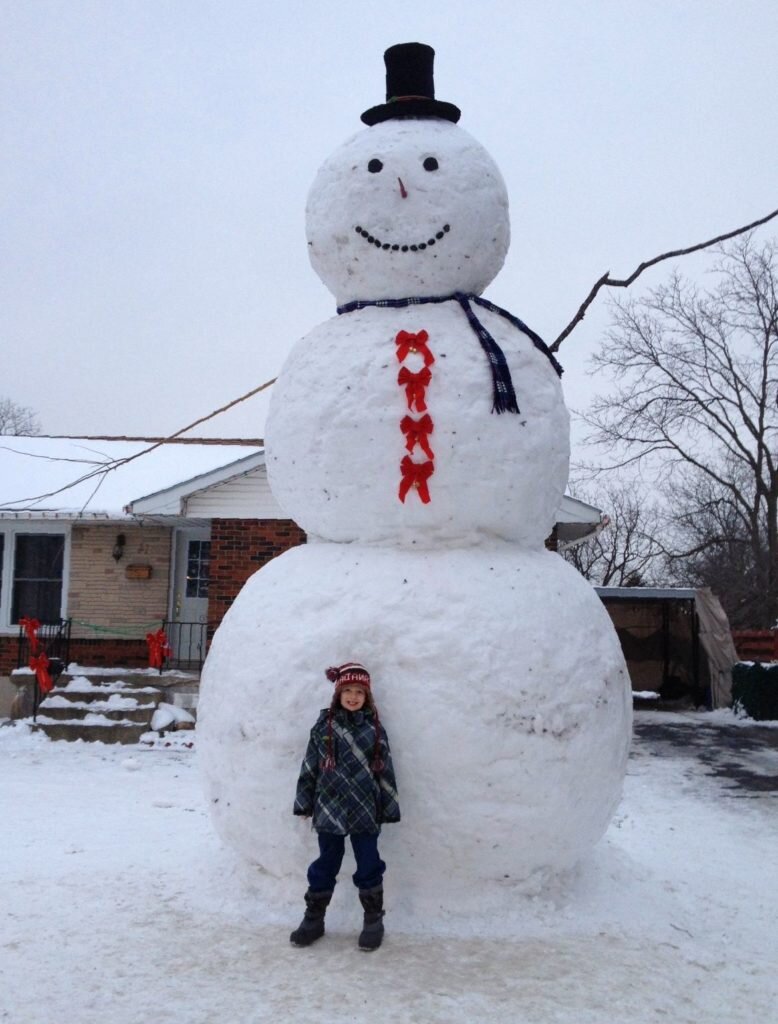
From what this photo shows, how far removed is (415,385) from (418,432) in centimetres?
23

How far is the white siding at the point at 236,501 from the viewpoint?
471 inches

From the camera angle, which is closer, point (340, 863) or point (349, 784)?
point (349, 784)

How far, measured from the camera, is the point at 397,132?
4.59 m

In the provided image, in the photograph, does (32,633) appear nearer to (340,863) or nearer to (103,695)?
(103,695)

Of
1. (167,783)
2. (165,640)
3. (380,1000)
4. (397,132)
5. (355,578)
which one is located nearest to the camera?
(380,1000)

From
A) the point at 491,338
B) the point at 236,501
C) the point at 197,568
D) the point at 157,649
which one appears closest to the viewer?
the point at 491,338

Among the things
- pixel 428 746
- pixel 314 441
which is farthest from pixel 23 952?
pixel 314 441

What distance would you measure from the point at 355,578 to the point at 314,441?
2.29 feet

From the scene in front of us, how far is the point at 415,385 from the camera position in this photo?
4.29 metres

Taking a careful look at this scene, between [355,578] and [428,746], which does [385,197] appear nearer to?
[355,578]

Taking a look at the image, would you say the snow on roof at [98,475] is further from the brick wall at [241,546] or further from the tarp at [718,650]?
the tarp at [718,650]

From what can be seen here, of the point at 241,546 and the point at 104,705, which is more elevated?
the point at 241,546

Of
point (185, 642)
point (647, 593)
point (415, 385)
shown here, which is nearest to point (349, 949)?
point (415, 385)

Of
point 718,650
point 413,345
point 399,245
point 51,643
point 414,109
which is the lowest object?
point 718,650
